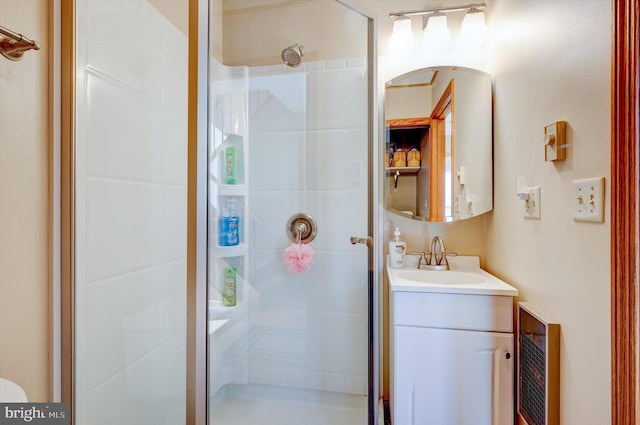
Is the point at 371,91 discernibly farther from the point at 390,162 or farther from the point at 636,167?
the point at 636,167

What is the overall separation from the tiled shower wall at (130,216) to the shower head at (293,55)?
0.49m

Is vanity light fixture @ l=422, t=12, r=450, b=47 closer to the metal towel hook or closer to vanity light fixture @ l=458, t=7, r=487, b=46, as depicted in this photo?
vanity light fixture @ l=458, t=7, r=487, b=46

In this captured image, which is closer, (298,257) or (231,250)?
(231,250)

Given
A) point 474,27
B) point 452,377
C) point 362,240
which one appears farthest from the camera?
point 474,27

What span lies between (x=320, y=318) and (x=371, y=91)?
3.83 feet

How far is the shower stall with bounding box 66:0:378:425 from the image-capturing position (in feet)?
3.11

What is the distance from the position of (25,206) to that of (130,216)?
31 cm

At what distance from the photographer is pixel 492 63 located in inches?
63.7

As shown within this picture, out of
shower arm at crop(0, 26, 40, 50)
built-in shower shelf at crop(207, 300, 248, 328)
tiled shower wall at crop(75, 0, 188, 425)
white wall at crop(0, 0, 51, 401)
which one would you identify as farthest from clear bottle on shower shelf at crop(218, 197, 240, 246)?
shower arm at crop(0, 26, 40, 50)

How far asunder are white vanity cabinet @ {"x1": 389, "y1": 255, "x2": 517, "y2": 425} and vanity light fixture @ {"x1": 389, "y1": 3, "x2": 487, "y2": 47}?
132 centimetres

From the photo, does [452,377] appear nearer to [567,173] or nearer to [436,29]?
[567,173]

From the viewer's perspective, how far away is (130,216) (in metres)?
1.13

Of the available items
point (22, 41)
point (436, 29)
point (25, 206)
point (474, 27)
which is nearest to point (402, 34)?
point (436, 29)

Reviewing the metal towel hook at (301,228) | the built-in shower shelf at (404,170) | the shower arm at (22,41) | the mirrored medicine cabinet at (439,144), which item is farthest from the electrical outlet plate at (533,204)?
the shower arm at (22,41)
